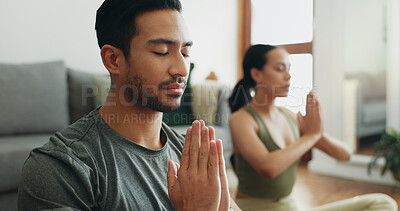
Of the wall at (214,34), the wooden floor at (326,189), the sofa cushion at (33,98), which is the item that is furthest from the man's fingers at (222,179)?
the wooden floor at (326,189)

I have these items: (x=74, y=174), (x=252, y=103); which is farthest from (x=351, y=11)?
(x=74, y=174)

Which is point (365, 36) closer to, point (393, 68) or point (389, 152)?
point (393, 68)

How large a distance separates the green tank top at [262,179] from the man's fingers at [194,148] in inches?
13.3

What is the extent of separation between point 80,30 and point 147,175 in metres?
0.38

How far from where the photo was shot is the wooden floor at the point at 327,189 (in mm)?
1243

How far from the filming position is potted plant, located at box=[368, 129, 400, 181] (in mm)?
1445

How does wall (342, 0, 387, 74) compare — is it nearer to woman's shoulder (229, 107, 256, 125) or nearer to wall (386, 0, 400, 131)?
wall (386, 0, 400, 131)

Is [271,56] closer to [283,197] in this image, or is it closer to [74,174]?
[283,197]

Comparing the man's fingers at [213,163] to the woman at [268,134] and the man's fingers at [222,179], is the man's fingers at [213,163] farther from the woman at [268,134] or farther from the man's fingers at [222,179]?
the woman at [268,134]

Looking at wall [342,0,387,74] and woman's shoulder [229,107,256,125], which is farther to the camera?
wall [342,0,387,74]

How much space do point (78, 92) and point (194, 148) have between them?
2.46ft

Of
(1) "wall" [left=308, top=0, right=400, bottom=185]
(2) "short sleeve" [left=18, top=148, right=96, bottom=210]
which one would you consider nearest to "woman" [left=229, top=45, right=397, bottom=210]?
(2) "short sleeve" [left=18, top=148, right=96, bottom=210]

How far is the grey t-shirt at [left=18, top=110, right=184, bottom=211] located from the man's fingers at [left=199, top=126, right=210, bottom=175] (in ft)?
0.27

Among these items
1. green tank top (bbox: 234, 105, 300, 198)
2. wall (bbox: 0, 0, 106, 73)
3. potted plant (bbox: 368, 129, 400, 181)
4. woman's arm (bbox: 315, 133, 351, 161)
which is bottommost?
potted plant (bbox: 368, 129, 400, 181)
